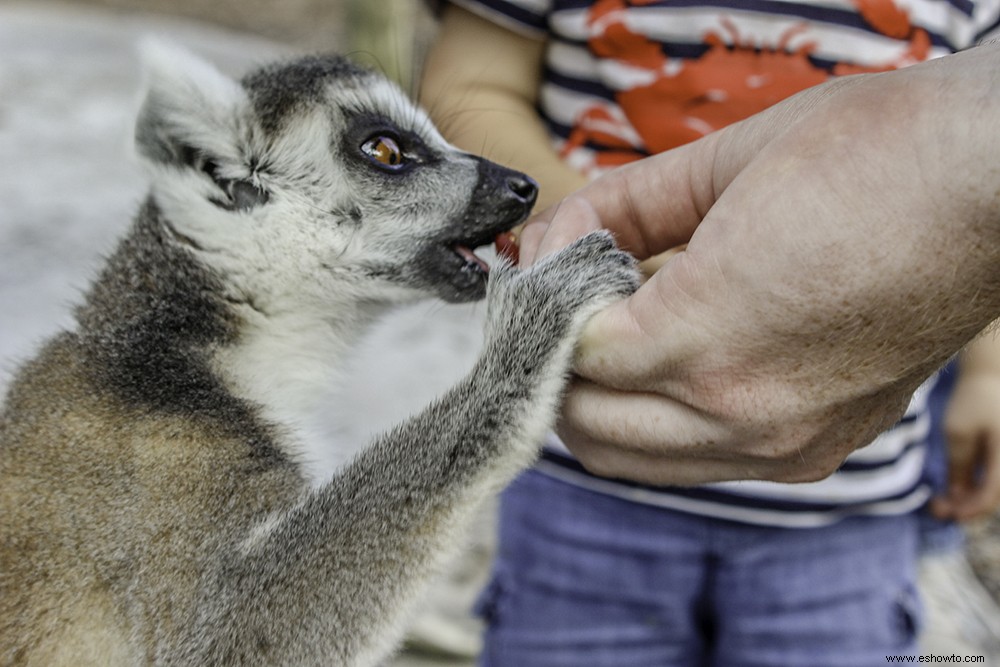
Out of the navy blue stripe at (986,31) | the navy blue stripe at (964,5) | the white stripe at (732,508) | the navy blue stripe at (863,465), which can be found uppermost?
the navy blue stripe at (964,5)

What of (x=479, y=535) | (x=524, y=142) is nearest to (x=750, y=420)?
(x=524, y=142)

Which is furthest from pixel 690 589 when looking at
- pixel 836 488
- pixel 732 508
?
pixel 836 488

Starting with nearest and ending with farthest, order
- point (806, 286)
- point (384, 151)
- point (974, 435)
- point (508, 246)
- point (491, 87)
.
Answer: point (806, 286) → point (508, 246) → point (384, 151) → point (491, 87) → point (974, 435)

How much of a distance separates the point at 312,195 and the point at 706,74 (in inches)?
35.8

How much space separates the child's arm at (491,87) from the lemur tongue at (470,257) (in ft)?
0.66

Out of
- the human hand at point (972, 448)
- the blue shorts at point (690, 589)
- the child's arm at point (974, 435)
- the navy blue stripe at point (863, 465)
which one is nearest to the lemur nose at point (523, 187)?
the blue shorts at point (690, 589)

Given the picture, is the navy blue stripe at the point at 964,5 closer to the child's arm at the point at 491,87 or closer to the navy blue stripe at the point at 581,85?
A: the navy blue stripe at the point at 581,85

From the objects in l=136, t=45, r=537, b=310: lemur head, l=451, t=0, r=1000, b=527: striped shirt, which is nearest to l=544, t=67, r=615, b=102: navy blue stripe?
l=451, t=0, r=1000, b=527: striped shirt

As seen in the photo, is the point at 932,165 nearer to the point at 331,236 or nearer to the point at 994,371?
the point at 331,236

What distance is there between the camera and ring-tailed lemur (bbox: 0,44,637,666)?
1.54m

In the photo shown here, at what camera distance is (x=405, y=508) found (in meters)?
1.53

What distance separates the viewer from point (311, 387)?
204 centimetres

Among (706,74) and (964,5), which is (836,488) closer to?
(706,74)

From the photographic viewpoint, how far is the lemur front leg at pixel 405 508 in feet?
4.96
